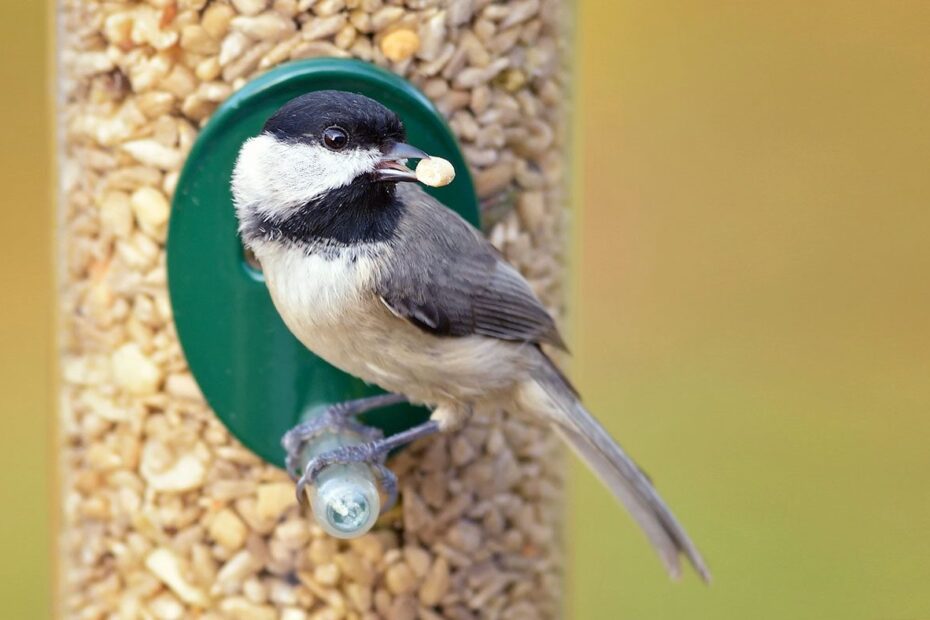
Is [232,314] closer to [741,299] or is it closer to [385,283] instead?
[385,283]

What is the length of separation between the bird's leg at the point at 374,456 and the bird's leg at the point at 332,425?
4 centimetres

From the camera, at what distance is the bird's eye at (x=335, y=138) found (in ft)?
6.34

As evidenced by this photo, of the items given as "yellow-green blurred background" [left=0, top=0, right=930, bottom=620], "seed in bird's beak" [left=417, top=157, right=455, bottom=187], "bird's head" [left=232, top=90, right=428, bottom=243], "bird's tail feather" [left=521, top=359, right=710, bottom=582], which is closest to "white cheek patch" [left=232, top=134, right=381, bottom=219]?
"bird's head" [left=232, top=90, right=428, bottom=243]

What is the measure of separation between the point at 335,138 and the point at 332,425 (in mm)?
490

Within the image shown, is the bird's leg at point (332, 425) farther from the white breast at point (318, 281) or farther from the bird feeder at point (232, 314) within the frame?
the white breast at point (318, 281)

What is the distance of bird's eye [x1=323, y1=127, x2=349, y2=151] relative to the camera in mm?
1934

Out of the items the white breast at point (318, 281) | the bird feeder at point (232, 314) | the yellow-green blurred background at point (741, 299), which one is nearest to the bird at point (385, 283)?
the white breast at point (318, 281)

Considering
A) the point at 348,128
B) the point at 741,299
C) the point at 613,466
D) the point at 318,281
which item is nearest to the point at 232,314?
the point at 318,281

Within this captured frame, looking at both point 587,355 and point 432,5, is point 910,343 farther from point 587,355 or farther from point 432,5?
point 432,5

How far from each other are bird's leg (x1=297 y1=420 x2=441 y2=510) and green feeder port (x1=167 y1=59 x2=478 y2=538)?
0.10 feet

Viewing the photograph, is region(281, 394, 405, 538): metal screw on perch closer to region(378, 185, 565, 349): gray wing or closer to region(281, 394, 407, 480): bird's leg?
region(281, 394, 407, 480): bird's leg

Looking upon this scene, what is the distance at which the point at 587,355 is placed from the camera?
13.5 ft

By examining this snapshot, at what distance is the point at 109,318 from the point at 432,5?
0.73 metres

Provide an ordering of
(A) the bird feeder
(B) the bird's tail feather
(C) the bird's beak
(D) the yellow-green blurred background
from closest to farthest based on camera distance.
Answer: (C) the bird's beak → (A) the bird feeder → (B) the bird's tail feather → (D) the yellow-green blurred background
